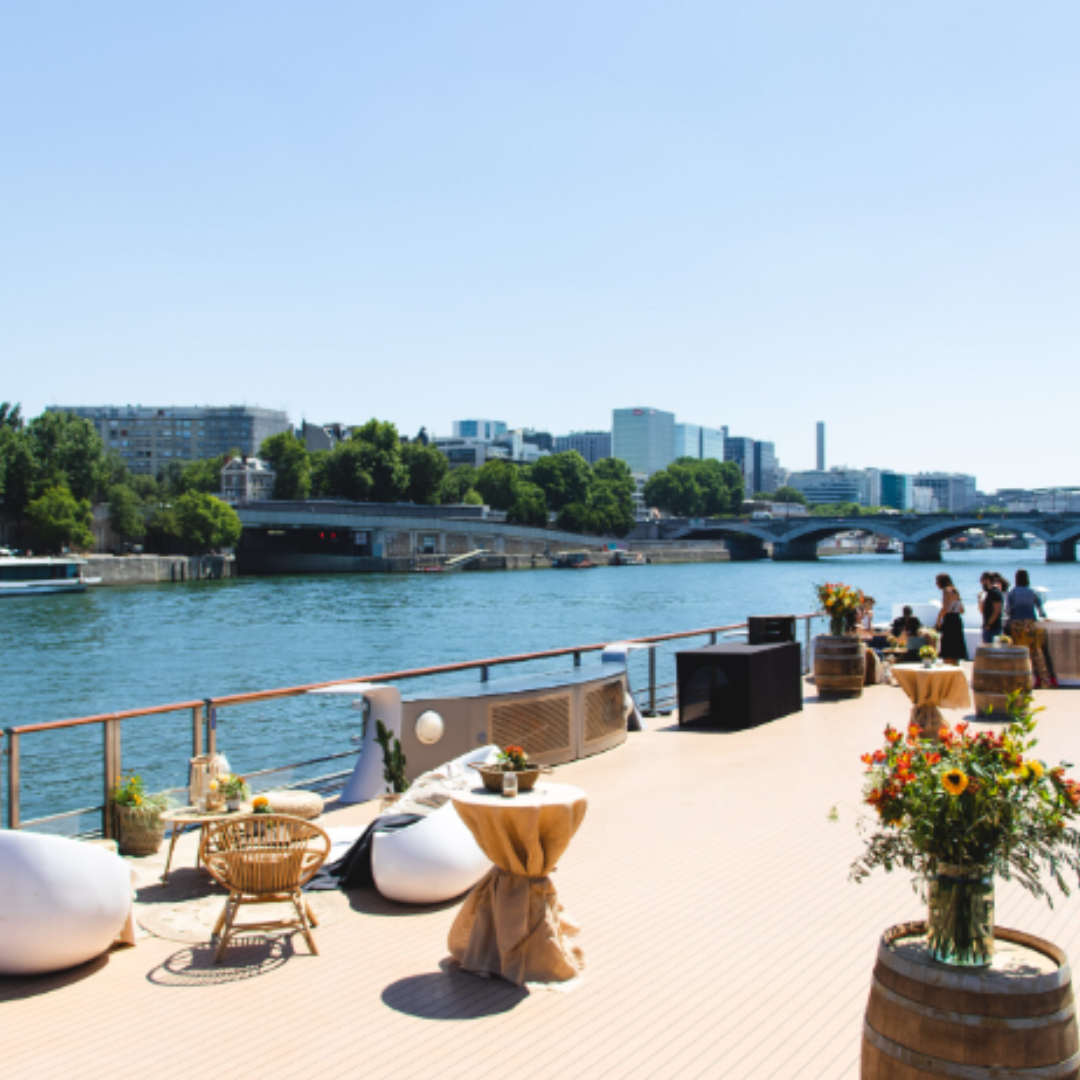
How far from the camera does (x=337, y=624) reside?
49156 millimetres

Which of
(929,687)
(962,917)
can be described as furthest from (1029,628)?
(962,917)

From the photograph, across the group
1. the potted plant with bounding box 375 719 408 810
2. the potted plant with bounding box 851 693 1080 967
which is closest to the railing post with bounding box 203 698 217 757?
the potted plant with bounding box 375 719 408 810

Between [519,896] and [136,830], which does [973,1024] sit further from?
[136,830]

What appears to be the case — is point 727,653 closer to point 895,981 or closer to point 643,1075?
point 643,1075

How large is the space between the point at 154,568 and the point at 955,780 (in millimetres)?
81436

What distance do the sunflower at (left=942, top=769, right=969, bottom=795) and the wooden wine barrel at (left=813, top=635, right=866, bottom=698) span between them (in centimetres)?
1207

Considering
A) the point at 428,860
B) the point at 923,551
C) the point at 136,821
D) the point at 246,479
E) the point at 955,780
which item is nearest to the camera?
the point at 955,780

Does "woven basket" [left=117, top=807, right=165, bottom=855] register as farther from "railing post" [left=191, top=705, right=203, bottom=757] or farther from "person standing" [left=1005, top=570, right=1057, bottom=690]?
"person standing" [left=1005, top=570, right=1057, bottom=690]

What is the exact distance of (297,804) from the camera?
7887 millimetres

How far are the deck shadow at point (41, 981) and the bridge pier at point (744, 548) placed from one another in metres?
125

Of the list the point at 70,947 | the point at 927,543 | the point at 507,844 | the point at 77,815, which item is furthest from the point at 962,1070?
the point at 927,543

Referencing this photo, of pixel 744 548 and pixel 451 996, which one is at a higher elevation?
pixel 451 996

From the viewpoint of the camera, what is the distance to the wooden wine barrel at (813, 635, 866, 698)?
1508 cm

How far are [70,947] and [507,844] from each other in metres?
2.06
